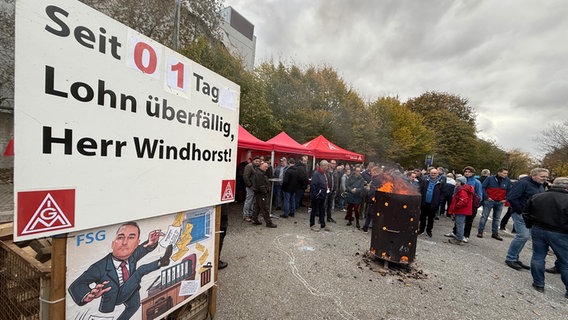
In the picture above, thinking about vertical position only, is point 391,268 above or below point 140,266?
below

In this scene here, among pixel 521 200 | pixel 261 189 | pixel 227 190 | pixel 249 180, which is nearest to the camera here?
pixel 227 190

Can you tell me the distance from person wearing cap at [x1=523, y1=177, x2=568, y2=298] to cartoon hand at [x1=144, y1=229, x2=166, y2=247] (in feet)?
18.7

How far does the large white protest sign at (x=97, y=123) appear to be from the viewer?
1206 millimetres

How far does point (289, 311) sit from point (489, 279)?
4007 mm

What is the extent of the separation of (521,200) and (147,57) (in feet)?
23.7

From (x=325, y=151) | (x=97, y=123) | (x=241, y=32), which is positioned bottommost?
(x=97, y=123)

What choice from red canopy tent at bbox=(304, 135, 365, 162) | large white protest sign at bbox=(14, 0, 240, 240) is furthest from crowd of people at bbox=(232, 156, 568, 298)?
large white protest sign at bbox=(14, 0, 240, 240)

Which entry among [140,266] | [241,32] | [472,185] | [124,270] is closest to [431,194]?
[472,185]

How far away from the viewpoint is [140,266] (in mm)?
1843

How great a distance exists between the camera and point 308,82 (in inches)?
733

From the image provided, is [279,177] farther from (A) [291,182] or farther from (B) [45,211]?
(B) [45,211]

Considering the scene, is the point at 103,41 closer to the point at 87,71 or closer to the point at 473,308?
the point at 87,71

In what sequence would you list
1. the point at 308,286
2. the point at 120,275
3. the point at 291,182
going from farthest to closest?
the point at 291,182, the point at 308,286, the point at 120,275

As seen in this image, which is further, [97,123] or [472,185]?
[472,185]
